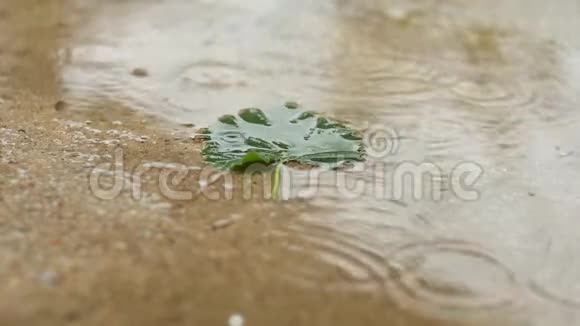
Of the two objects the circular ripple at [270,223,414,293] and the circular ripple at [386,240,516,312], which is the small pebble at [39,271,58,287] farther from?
the circular ripple at [386,240,516,312]

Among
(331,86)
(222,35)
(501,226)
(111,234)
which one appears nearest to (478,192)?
(501,226)

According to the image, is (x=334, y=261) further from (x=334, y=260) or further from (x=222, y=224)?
(x=222, y=224)

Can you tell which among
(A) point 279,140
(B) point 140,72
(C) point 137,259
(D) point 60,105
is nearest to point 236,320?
(C) point 137,259

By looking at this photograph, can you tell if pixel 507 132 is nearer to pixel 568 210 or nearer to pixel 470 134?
pixel 470 134

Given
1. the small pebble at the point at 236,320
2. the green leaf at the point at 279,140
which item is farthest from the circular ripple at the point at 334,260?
the green leaf at the point at 279,140

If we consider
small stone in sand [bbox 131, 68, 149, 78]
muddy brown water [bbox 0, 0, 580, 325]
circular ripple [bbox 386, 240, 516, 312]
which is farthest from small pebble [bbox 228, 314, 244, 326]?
small stone in sand [bbox 131, 68, 149, 78]

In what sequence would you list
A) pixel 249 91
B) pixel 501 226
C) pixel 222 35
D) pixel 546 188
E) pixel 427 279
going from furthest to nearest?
pixel 222 35 → pixel 249 91 → pixel 546 188 → pixel 501 226 → pixel 427 279

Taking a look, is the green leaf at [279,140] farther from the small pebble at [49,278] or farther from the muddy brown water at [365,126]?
the small pebble at [49,278]
